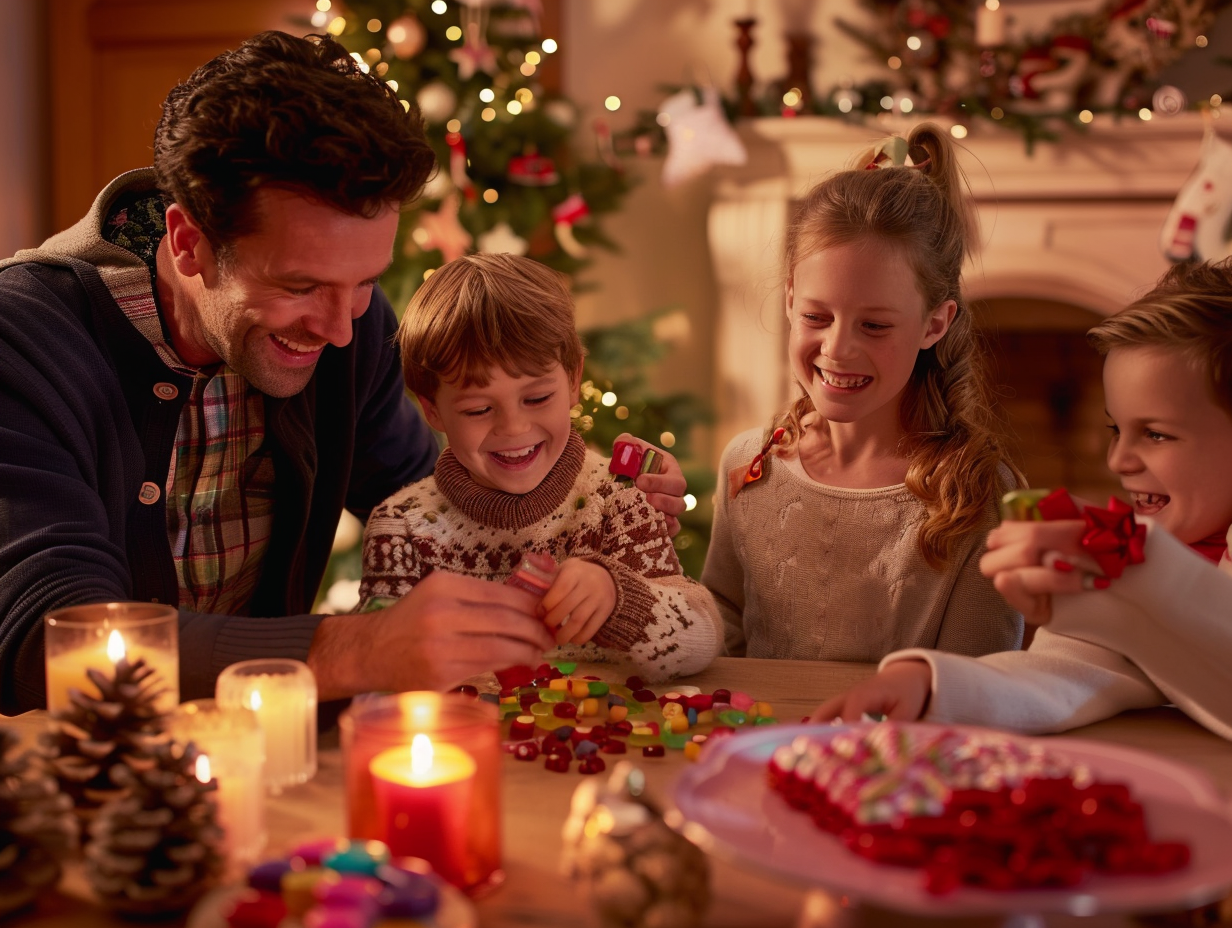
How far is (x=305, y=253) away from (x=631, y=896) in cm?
95

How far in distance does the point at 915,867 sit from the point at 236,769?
0.50 m

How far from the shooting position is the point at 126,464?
160cm

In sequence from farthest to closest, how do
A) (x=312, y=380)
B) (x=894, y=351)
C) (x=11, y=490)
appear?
(x=312, y=380)
(x=894, y=351)
(x=11, y=490)

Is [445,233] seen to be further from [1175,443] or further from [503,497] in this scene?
[1175,443]

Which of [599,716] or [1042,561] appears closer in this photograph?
[1042,561]

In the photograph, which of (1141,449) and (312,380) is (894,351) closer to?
(1141,449)

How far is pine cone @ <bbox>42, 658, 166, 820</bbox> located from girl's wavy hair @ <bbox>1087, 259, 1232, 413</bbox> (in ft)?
3.68

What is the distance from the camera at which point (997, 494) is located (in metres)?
1.62

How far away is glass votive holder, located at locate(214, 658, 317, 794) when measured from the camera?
1049mm

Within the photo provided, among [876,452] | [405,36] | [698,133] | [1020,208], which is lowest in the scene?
[876,452]

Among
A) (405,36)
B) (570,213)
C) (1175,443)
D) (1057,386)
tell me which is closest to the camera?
(1175,443)

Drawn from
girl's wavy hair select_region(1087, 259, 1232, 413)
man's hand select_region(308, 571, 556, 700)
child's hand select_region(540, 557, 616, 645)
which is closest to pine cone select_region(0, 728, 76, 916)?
man's hand select_region(308, 571, 556, 700)

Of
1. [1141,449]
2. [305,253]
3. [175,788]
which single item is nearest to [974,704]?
[1141,449]

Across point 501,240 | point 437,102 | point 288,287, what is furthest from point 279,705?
point 437,102
